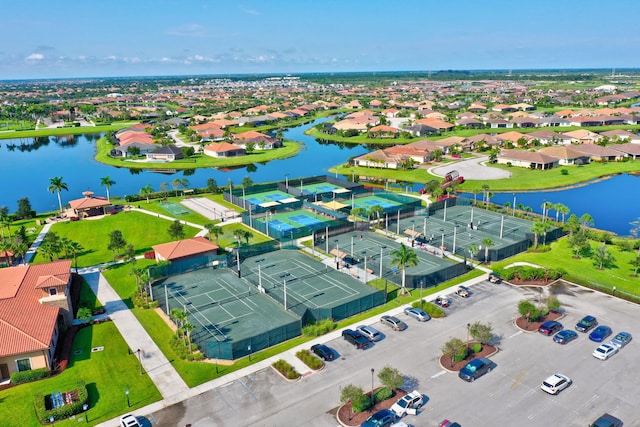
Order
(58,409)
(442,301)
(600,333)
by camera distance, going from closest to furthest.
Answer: (58,409) → (600,333) → (442,301)

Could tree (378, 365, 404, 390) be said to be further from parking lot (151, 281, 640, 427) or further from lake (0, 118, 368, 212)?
lake (0, 118, 368, 212)

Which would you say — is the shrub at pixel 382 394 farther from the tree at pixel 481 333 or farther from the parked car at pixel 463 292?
the parked car at pixel 463 292

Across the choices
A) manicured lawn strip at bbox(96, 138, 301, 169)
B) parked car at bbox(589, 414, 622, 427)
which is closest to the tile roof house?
parked car at bbox(589, 414, 622, 427)

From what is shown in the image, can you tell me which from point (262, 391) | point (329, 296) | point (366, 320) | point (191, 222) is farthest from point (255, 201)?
point (262, 391)

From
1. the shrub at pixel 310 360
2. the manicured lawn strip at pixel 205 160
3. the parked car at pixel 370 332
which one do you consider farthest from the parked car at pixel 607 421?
the manicured lawn strip at pixel 205 160

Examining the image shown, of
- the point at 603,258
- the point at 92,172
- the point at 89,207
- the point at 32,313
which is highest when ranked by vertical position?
the point at 32,313

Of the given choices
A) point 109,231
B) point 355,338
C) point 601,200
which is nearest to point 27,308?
point 355,338

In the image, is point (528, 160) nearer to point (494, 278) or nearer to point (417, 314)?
point (494, 278)
